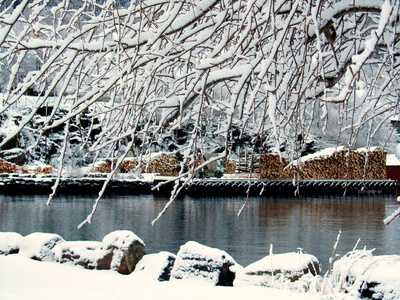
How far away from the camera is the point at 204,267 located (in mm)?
6648

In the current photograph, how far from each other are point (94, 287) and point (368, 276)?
324cm

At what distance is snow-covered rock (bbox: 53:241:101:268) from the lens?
24.9 ft

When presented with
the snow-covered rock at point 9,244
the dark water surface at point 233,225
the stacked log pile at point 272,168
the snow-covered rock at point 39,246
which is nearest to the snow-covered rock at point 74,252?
the snow-covered rock at point 39,246

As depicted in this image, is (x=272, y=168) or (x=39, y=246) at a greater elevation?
(x=272, y=168)

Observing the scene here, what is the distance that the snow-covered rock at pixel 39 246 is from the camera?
7.77 m

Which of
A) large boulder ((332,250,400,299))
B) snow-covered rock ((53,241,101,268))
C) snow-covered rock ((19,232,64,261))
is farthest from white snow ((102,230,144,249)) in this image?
large boulder ((332,250,400,299))

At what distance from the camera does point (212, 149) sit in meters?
38.5

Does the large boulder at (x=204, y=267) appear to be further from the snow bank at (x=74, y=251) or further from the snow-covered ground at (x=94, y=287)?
the snow bank at (x=74, y=251)

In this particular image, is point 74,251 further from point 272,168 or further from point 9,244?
point 272,168

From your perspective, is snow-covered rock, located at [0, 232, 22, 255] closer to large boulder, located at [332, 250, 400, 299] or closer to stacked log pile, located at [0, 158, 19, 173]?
large boulder, located at [332, 250, 400, 299]

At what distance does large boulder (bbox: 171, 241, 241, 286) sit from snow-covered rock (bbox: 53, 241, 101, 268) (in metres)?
1.66

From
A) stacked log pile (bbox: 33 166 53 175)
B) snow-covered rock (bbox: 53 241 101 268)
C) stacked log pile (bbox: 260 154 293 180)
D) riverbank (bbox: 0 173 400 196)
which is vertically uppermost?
stacked log pile (bbox: 260 154 293 180)

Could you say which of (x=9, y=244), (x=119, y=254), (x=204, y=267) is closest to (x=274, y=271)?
(x=204, y=267)

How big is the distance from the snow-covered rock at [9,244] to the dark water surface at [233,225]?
3.51m
